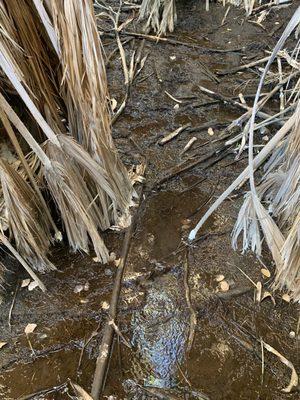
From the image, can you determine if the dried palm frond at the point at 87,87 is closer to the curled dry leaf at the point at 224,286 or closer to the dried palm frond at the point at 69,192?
the dried palm frond at the point at 69,192

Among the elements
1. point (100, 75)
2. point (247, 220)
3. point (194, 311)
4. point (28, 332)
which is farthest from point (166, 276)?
point (100, 75)

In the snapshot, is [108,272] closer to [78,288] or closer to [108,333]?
[78,288]

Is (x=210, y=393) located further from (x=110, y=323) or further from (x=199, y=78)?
(x=199, y=78)

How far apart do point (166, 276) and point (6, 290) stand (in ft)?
1.78

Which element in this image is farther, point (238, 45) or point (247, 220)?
point (238, 45)

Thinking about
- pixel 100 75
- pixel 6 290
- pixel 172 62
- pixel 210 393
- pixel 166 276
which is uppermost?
pixel 100 75

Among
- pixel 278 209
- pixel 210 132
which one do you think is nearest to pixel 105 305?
pixel 278 209

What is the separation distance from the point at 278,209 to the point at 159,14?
1449 millimetres

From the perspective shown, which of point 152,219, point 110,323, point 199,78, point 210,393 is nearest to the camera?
point 210,393

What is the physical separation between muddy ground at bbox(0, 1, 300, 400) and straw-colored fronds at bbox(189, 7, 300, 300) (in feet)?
0.28

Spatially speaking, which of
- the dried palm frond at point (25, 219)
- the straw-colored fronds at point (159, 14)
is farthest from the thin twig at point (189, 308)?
the straw-colored fronds at point (159, 14)

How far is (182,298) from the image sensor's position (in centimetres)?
153

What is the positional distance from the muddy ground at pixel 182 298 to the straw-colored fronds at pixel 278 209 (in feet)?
0.28

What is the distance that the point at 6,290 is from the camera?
1.55 m
